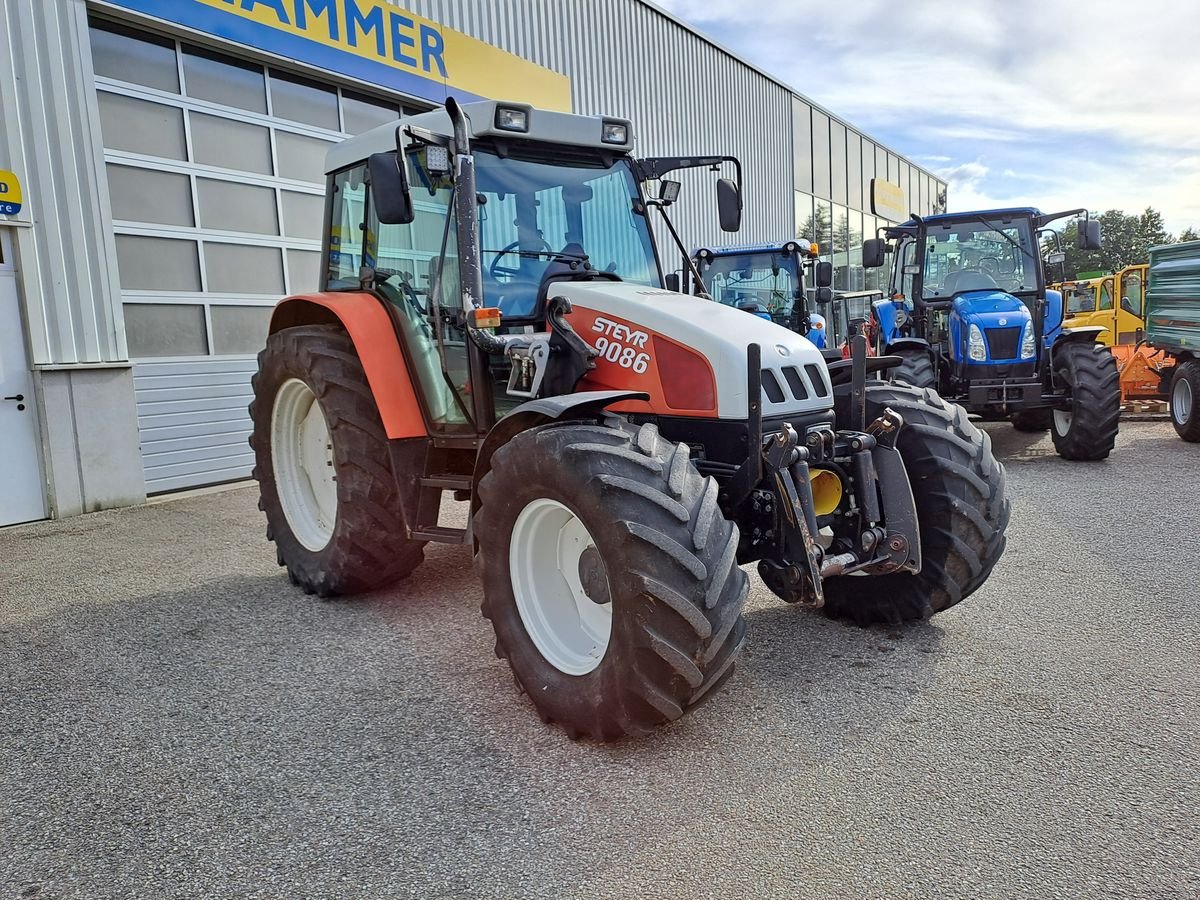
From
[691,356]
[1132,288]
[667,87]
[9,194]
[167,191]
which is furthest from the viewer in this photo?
[1132,288]

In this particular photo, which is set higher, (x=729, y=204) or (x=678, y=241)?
(x=729, y=204)

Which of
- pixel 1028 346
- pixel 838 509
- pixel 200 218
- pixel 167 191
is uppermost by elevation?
pixel 167 191

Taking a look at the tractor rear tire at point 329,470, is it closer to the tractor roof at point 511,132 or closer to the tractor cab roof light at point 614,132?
the tractor roof at point 511,132

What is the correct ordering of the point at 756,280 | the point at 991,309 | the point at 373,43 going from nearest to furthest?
the point at 991,309, the point at 373,43, the point at 756,280

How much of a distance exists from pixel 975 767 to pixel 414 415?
2.90 metres

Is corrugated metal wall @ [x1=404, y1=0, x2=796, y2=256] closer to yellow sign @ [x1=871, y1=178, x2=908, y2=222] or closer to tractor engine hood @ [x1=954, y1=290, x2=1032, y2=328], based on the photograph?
tractor engine hood @ [x1=954, y1=290, x2=1032, y2=328]

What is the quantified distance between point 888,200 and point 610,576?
27.8 metres

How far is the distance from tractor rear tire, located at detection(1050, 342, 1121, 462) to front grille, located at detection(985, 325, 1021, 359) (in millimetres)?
473

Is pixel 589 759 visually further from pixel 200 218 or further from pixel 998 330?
pixel 998 330

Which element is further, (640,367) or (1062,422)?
(1062,422)

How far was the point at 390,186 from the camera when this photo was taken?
3461mm

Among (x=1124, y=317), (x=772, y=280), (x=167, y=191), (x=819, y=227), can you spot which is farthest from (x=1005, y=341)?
(x=819, y=227)

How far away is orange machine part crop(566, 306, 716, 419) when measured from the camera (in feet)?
10.8

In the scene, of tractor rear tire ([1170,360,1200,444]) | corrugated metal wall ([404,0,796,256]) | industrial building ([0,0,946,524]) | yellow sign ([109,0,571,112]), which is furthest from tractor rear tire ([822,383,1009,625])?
tractor rear tire ([1170,360,1200,444])
